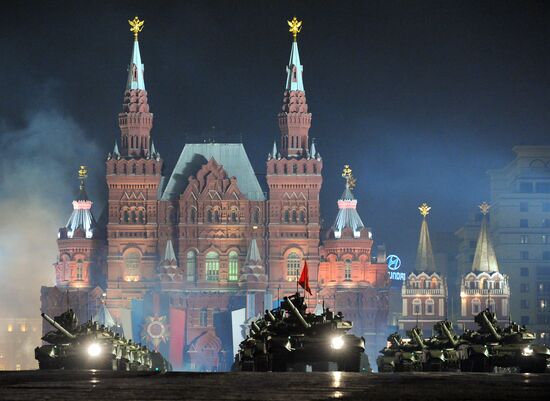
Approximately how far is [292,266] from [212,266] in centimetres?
866

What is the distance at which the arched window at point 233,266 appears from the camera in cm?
16688

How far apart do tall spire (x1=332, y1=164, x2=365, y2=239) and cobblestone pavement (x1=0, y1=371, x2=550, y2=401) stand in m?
122

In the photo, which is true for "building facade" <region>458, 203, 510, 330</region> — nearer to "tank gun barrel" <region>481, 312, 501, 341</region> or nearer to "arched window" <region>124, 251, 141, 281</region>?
"arched window" <region>124, 251, 141, 281</region>

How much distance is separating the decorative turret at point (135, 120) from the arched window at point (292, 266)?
19083 mm

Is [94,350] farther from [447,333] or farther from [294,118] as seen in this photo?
[294,118]

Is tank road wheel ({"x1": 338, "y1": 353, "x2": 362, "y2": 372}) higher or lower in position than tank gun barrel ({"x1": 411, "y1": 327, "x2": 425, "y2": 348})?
lower

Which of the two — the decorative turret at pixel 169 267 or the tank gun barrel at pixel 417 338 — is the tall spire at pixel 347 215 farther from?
the tank gun barrel at pixel 417 338

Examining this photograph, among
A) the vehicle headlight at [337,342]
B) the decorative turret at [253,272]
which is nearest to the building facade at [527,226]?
the decorative turret at [253,272]

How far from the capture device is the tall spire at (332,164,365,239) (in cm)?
16800

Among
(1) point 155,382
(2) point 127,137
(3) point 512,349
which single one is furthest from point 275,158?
(1) point 155,382

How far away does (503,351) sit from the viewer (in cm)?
6756

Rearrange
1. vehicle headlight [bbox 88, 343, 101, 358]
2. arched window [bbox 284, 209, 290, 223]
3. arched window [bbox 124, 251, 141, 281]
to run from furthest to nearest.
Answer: arched window [bbox 284, 209, 290, 223] < arched window [bbox 124, 251, 141, 281] < vehicle headlight [bbox 88, 343, 101, 358]

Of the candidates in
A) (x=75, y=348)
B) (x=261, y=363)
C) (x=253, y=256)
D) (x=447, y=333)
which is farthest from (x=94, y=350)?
(x=253, y=256)

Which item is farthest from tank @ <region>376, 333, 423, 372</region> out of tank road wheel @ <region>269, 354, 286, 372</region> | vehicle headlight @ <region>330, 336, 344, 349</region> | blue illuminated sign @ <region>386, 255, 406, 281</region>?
blue illuminated sign @ <region>386, 255, 406, 281</region>
